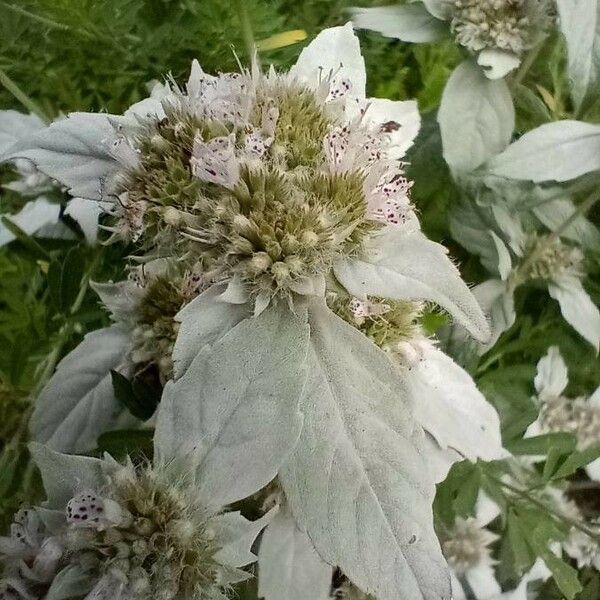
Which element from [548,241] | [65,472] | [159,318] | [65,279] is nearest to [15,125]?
[65,279]

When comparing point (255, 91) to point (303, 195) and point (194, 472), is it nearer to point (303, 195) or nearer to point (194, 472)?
point (303, 195)

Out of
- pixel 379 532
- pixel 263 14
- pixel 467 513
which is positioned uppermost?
A: pixel 263 14

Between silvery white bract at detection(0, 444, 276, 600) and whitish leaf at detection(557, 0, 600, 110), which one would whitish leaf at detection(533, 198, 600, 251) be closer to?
whitish leaf at detection(557, 0, 600, 110)

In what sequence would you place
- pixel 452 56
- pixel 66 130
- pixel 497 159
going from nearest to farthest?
1. pixel 66 130
2. pixel 497 159
3. pixel 452 56

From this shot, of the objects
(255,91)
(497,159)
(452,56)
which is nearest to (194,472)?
(255,91)

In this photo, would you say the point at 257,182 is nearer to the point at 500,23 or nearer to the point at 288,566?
the point at 288,566

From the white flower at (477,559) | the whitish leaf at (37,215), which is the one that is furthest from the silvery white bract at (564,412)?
the whitish leaf at (37,215)

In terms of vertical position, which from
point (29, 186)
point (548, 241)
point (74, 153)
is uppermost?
point (74, 153)
